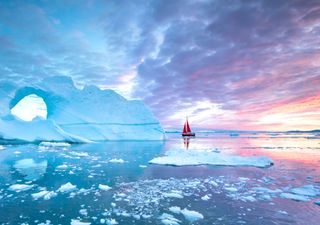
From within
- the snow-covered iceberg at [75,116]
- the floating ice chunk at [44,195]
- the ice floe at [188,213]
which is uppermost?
the snow-covered iceberg at [75,116]

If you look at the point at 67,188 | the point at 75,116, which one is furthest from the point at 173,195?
the point at 75,116

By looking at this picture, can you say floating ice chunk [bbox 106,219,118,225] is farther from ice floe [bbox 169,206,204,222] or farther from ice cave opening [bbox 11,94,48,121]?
ice cave opening [bbox 11,94,48,121]

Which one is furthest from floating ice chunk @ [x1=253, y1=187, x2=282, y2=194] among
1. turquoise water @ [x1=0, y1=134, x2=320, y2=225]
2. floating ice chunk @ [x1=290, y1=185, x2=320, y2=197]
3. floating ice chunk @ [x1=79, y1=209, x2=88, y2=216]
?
floating ice chunk @ [x1=79, y1=209, x2=88, y2=216]

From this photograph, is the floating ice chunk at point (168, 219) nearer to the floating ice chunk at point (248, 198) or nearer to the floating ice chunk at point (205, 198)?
the floating ice chunk at point (205, 198)

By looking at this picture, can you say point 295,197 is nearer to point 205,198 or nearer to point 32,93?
point 205,198

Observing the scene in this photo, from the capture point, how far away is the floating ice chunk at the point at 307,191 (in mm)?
5698

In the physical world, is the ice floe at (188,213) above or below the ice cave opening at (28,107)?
below

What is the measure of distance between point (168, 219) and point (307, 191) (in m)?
4.08

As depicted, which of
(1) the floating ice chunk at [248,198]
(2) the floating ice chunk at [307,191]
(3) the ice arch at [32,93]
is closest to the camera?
(1) the floating ice chunk at [248,198]

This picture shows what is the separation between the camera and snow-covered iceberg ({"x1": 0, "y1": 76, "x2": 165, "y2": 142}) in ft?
70.7

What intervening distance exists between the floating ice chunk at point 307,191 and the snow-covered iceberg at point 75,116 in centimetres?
2053

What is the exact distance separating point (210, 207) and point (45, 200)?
3.59m

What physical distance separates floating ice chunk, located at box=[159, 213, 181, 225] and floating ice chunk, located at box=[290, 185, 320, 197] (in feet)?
11.8

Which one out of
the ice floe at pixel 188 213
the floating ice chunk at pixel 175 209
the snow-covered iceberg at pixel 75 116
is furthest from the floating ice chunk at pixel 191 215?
the snow-covered iceberg at pixel 75 116
